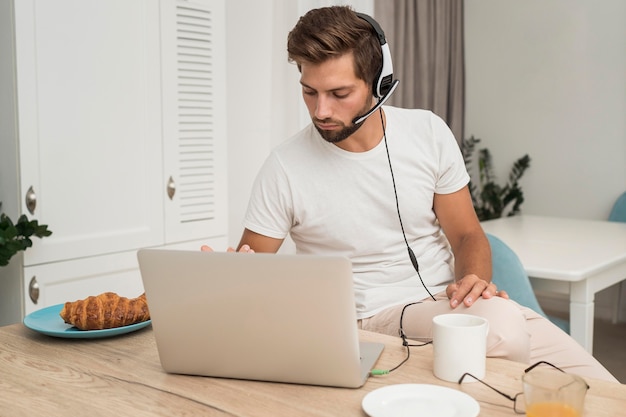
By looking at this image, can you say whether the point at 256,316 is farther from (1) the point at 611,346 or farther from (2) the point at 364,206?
(1) the point at 611,346

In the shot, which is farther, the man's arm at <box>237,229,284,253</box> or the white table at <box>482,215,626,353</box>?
the white table at <box>482,215,626,353</box>

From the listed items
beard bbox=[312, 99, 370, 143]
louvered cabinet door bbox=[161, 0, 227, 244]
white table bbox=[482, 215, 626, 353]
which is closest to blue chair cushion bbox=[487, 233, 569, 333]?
white table bbox=[482, 215, 626, 353]

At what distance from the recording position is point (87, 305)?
142 cm

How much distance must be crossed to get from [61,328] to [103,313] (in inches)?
3.8

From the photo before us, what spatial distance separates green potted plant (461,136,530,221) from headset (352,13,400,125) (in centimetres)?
277

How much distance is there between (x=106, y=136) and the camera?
254cm

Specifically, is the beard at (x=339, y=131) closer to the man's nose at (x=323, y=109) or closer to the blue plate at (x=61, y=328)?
the man's nose at (x=323, y=109)

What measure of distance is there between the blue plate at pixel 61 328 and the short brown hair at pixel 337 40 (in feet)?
2.36

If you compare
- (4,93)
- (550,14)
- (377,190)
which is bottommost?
(377,190)

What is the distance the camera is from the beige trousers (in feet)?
4.55

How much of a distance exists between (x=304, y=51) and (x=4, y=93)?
1.09 metres

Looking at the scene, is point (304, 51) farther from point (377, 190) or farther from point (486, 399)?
point (486, 399)

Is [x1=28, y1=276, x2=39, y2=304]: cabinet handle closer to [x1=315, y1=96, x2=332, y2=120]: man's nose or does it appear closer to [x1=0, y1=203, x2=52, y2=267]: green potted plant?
[x1=0, y1=203, x2=52, y2=267]: green potted plant

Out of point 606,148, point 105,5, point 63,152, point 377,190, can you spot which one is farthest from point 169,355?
point 606,148
